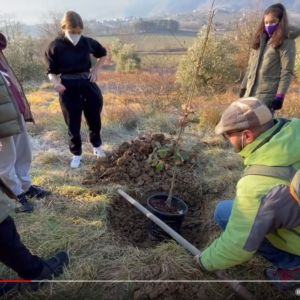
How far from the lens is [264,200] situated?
1784 millimetres

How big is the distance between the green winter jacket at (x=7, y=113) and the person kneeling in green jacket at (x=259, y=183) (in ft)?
5.35

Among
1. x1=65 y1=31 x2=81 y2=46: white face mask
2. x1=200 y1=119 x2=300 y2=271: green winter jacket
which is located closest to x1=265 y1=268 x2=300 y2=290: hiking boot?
x1=200 y1=119 x2=300 y2=271: green winter jacket

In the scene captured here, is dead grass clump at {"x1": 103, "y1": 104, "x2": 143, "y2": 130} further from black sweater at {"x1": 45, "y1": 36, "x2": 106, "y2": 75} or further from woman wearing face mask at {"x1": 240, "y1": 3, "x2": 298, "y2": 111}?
woman wearing face mask at {"x1": 240, "y1": 3, "x2": 298, "y2": 111}

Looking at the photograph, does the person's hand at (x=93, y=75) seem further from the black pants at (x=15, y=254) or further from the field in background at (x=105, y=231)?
the black pants at (x=15, y=254)

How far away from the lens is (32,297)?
7.95 feet

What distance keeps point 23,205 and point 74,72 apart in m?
1.54

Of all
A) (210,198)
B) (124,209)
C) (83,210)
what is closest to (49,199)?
(83,210)

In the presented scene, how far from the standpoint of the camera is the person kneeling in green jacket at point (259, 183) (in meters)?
1.79

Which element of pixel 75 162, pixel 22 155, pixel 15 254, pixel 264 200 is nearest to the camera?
pixel 264 200

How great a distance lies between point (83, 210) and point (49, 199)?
0.44 metres

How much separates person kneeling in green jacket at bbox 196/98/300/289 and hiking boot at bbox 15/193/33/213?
2031mm

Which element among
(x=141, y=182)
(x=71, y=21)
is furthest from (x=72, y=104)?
(x=141, y=182)

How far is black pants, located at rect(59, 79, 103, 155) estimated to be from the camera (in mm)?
3918

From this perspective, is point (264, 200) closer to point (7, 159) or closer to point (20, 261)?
point (20, 261)
